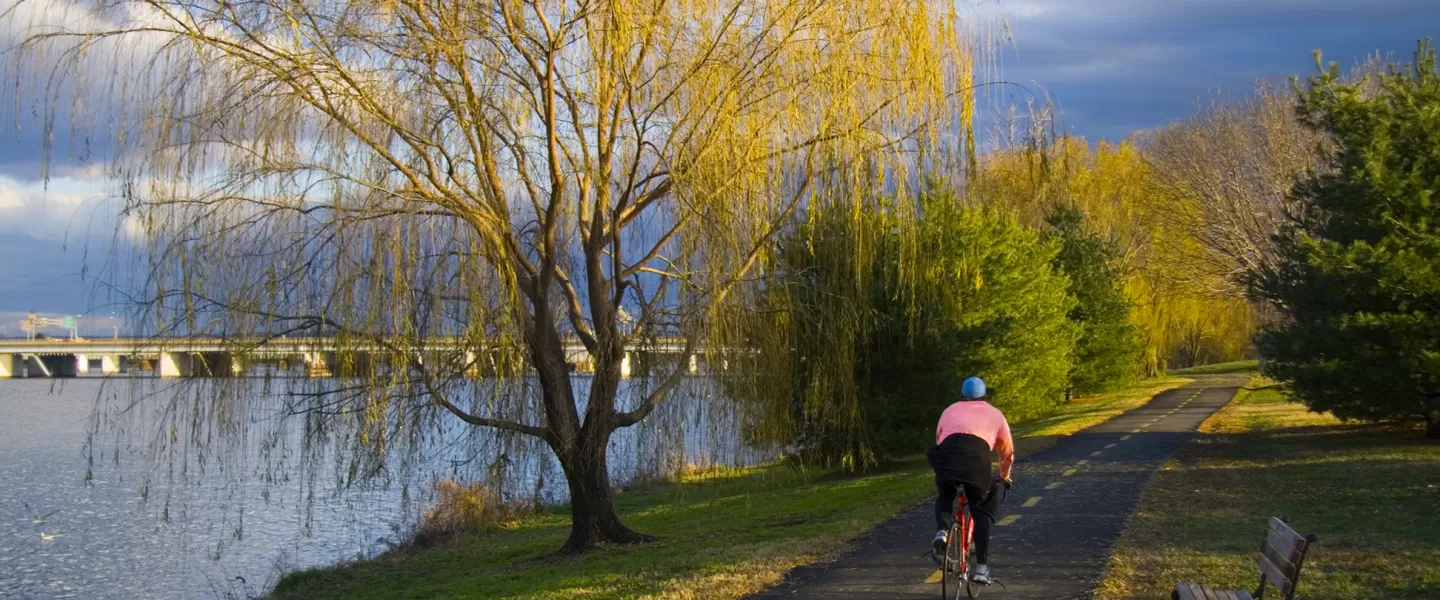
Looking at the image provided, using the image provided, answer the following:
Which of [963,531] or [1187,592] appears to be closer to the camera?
[1187,592]

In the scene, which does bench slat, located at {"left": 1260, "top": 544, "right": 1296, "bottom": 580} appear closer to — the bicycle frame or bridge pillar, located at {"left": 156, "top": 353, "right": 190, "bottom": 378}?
the bicycle frame

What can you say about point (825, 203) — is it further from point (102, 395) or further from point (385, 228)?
point (102, 395)

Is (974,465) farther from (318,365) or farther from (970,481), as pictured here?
(318,365)

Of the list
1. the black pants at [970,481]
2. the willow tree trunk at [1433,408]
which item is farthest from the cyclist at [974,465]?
the willow tree trunk at [1433,408]

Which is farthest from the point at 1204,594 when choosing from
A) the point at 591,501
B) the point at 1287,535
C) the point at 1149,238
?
the point at 1149,238

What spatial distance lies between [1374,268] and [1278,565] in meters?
14.4

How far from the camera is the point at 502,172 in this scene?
12211mm

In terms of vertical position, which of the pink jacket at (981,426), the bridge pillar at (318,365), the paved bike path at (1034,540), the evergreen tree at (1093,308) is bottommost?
the paved bike path at (1034,540)

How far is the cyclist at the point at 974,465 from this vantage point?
8.19 m

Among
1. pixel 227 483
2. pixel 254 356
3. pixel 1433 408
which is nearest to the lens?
pixel 254 356

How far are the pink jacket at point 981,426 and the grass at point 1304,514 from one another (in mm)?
1222

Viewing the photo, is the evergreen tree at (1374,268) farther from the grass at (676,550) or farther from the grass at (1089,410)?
the grass at (1089,410)

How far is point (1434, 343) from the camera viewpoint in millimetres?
18750

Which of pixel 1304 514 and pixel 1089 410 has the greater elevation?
pixel 1089 410
